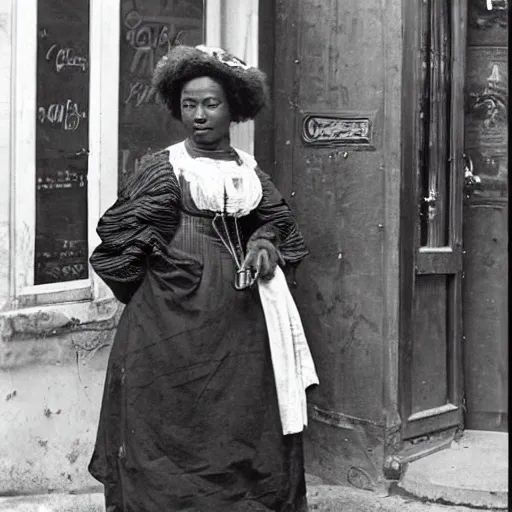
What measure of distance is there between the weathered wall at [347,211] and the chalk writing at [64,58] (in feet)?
3.51

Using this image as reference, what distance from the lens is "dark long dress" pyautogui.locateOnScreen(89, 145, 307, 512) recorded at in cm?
503

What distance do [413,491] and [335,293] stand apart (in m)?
1.03

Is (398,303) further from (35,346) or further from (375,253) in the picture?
(35,346)

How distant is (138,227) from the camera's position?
16.4ft

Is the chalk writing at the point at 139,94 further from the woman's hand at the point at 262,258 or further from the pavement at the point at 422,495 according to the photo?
the pavement at the point at 422,495

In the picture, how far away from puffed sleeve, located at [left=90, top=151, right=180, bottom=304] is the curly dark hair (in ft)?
1.08

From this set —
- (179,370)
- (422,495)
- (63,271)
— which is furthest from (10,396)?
(422,495)

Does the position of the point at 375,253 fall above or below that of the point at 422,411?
above

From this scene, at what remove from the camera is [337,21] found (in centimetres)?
619

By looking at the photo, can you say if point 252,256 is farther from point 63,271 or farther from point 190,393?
point 63,271

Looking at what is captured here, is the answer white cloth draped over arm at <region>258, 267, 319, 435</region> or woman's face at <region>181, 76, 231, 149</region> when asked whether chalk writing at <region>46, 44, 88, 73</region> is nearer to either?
woman's face at <region>181, 76, 231, 149</region>

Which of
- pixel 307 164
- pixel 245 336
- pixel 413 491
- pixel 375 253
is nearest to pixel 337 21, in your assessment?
pixel 307 164

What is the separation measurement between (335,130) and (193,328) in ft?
5.24

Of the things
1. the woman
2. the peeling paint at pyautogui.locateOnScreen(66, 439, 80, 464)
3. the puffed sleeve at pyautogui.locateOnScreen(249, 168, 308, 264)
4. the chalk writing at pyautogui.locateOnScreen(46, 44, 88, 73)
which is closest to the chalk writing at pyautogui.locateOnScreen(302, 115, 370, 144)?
the puffed sleeve at pyautogui.locateOnScreen(249, 168, 308, 264)
